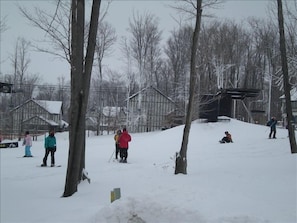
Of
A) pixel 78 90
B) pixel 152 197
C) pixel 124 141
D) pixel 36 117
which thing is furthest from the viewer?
pixel 36 117

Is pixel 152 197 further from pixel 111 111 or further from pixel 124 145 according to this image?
pixel 111 111

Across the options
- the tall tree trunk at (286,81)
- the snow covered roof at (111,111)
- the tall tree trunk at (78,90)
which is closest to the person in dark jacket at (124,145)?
the tall tree trunk at (78,90)

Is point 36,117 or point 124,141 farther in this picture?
point 36,117

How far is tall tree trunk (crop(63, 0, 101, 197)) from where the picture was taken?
26.7 ft

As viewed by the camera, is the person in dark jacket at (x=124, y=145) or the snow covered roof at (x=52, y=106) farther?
the snow covered roof at (x=52, y=106)

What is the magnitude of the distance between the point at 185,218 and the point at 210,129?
22.2 m

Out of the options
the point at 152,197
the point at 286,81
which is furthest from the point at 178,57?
the point at 152,197

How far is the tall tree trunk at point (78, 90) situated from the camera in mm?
8141

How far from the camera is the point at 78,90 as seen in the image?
26.9ft

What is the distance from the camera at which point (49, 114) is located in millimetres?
54250

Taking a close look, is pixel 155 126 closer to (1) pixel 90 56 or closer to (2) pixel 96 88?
(2) pixel 96 88

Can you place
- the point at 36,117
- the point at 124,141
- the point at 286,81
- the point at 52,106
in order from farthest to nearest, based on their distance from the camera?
the point at 52,106 → the point at 36,117 → the point at 124,141 → the point at 286,81

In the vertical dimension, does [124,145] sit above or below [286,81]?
below

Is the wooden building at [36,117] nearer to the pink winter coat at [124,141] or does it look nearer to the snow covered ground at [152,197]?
the pink winter coat at [124,141]
